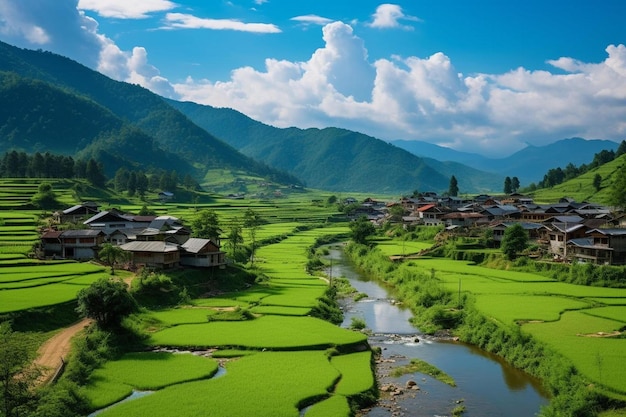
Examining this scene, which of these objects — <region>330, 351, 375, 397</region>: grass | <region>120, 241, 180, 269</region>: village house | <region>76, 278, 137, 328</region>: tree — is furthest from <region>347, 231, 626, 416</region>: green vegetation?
<region>120, 241, 180, 269</region>: village house

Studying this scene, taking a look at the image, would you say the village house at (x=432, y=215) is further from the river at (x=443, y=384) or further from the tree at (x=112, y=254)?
the tree at (x=112, y=254)

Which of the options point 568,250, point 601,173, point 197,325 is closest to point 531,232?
point 568,250

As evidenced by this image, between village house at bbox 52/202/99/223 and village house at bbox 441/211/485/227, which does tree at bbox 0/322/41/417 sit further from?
village house at bbox 441/211/485/227

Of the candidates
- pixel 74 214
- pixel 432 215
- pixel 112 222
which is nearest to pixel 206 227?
pixel 112 222

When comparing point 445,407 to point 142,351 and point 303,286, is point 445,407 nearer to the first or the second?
point 142,351

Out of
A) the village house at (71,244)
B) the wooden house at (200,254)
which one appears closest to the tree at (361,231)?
the wooden house at (200,254)

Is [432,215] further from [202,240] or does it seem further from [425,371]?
[425,371]
